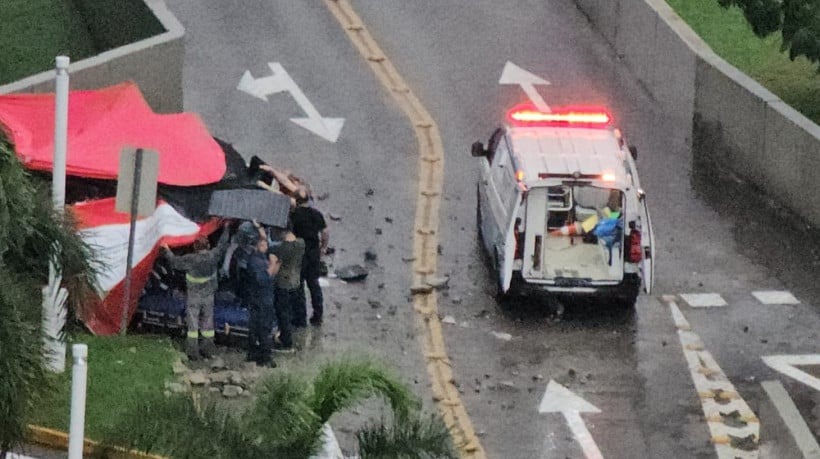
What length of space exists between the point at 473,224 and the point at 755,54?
27.3ft

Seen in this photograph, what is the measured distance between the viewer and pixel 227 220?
18.2m

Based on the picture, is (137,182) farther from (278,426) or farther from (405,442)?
(405,442)

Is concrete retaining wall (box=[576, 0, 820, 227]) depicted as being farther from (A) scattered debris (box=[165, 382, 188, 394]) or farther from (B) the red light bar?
(A) scattered debris (box=[165, 382, 188, 394])

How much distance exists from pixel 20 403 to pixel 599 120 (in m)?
10.6

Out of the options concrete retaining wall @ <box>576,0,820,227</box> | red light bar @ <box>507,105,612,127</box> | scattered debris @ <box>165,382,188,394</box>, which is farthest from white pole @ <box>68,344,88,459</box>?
concrete retaining wall @ <box>576,0,820,227</box>

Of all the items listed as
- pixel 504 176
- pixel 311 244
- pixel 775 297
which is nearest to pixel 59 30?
pixel 504 176

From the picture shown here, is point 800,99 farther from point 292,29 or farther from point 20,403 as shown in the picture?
point 20,403

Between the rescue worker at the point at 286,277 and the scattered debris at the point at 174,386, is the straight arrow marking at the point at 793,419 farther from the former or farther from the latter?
the scattered debris at the point at 174,386

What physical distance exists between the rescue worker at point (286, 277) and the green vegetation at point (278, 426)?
19.3 ft

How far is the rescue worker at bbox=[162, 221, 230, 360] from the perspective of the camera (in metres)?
17.3

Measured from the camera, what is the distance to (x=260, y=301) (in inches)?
→ 688

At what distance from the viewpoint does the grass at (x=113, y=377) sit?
15.5 meters

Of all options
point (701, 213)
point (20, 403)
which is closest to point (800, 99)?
point (701, 213)

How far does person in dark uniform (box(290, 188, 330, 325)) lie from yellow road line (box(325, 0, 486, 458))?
118cm
